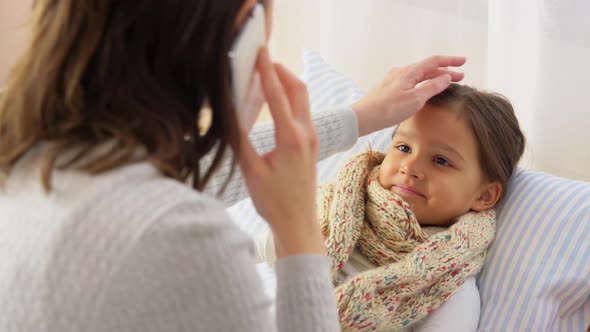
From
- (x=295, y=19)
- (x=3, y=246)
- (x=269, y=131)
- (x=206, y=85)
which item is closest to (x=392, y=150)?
(x=269, y=131)

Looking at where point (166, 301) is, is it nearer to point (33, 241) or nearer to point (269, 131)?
point (33, 241)

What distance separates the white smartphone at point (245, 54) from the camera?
0.67 metres

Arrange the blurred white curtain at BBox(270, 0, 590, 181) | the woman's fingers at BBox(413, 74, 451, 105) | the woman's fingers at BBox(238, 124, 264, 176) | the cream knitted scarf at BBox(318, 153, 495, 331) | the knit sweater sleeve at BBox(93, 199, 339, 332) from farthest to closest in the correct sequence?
1. the blurred white curtain at BBox(270, 0, 590, 181)
2. the woman's fingers at BBox(413, 74, 451, 105)
3. the cream knitted scarf at BBox(318, 153, 495, 331)
4. the woman's fingers at BBox(238, 124, 264, 176)
5. the knit sweater sleeve at BBox(93, 199, 339, 332)

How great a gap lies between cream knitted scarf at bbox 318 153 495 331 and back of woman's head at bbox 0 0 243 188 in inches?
23.3

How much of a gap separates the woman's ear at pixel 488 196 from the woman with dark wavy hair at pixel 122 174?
0.77 meters

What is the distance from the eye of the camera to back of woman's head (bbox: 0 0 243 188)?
610mm

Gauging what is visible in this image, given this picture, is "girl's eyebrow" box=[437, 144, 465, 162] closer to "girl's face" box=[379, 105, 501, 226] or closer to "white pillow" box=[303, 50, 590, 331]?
"girl's face" box=[379, 105, 501, 226]

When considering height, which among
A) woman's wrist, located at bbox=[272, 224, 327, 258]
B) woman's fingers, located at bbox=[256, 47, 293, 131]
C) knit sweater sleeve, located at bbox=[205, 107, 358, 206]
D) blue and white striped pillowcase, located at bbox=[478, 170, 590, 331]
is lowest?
blue and white striped pillowcase, located at bbox=[478, 170, 590, 331]

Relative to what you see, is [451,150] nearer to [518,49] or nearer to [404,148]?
[404,148]

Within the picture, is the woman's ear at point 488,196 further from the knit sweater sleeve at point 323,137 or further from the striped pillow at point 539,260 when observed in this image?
the knit sweater sleeve at point 323,137

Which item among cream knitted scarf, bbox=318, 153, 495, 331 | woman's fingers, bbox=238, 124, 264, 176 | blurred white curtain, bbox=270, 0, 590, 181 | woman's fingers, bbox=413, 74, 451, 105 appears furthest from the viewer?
blurred white curtain, bbox=270, 0, 590, 181

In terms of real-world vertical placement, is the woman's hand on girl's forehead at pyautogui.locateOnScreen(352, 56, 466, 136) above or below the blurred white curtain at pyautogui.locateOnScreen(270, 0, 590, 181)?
above

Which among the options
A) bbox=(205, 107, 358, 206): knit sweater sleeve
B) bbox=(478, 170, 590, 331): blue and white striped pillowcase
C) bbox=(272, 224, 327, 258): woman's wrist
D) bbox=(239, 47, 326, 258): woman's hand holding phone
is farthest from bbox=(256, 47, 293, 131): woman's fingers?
bbox=(478, 170, 590, 331): blue and white striped pillowcase

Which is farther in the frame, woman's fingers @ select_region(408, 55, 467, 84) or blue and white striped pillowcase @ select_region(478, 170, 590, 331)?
woman's fingers @ select_region(408, 55, 467, 84)
